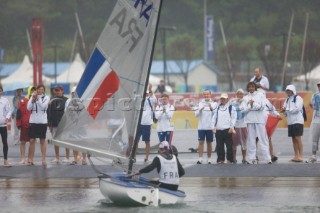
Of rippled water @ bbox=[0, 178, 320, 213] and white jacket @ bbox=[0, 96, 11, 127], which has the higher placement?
white jacket @ bbox=[0, 96, 11, 127]

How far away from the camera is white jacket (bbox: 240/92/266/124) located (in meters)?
19.2

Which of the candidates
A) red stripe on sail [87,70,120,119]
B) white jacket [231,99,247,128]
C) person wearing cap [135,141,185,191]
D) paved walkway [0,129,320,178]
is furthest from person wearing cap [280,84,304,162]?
red stripe on sail [87,70,120,119]

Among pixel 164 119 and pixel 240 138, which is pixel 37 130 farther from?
pixel 240 138

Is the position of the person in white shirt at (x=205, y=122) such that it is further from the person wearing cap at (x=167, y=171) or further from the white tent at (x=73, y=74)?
the white tent at (x=73, y=74)

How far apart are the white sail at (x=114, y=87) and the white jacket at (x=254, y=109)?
5.22 m

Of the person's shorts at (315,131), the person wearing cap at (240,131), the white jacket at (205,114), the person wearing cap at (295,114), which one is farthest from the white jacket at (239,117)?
the person's shorts at (315,131)

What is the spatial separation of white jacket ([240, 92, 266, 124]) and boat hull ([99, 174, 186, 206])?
18.0 ft

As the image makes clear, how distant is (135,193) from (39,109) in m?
6.41

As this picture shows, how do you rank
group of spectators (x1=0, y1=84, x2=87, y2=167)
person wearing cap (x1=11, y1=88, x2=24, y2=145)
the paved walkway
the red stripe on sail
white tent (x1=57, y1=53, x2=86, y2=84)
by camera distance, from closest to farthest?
the red stripe on sail < the paved walkway < group of spectators (x1=0, y1=84, x2=87, y2=167) < person wearing cap (x1=11, y1=88, x2=24, y2=145) < white tent (x1=57, y1=53, x2=86, y2=84)

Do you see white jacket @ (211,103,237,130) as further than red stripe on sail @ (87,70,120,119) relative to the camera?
Yes

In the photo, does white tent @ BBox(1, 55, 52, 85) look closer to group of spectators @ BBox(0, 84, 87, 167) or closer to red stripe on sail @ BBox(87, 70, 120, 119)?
group of spectators @ BBox(0, 84, 87, 167)

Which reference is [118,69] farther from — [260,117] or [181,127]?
[181,127]

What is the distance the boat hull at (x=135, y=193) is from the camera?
1376 centimetres

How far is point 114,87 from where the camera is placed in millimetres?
14453
